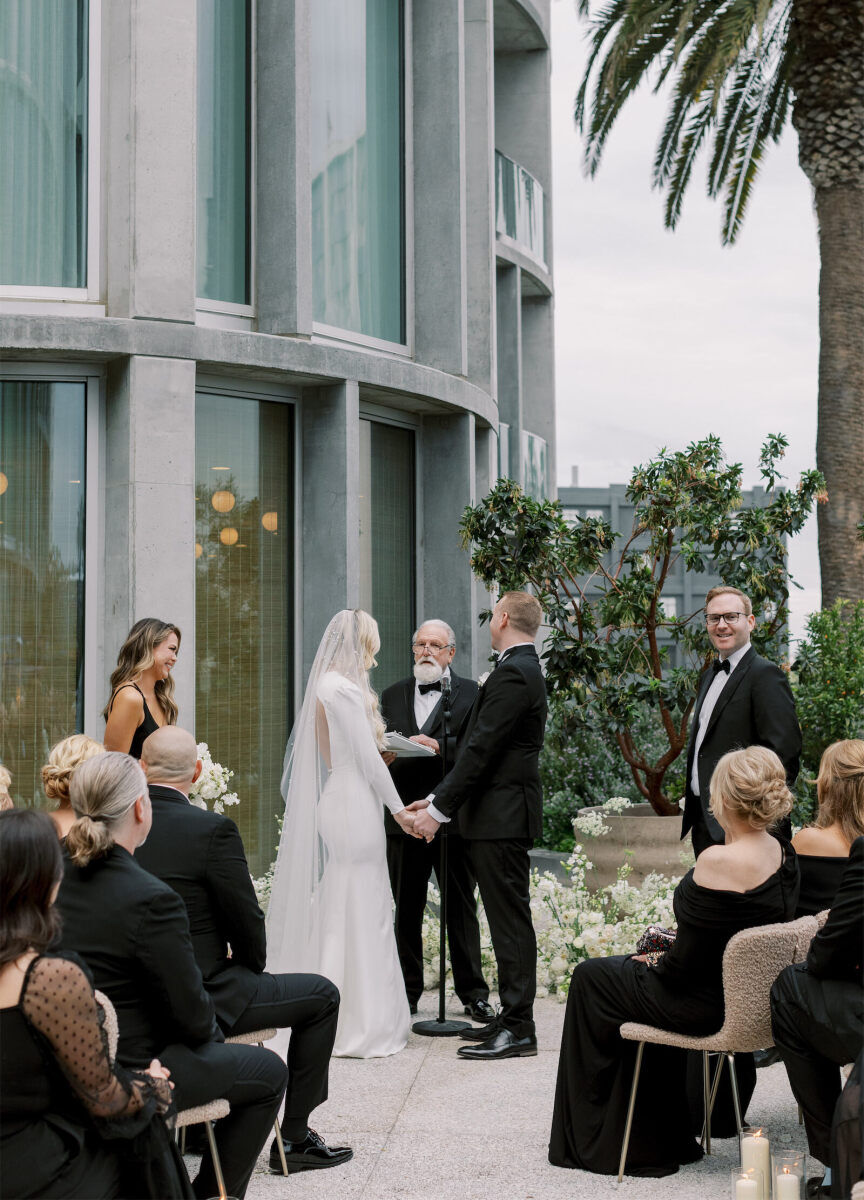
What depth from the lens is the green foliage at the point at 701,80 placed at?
15125 millimetres

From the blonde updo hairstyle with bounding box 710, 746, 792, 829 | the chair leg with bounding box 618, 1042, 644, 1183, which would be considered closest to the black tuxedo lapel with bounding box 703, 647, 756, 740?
the blonde updo hairstyle with bounding box 710, 746, 792, 829

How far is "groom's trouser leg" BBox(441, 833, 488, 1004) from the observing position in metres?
7.86

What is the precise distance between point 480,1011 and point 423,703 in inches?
73.8

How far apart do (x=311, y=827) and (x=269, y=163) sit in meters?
5.29

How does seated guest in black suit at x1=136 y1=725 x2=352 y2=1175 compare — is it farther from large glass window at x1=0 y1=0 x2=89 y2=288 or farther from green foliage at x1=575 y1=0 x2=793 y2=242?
green foliage at x1=575 y1=0 x2=793 y2=242

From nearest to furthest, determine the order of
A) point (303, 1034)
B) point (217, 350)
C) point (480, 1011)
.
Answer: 1. point (303, 1034)
2. point (480, 1011)
3. point (217, 350)

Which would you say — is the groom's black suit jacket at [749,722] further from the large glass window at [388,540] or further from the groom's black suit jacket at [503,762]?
the large glass window at [388,540]

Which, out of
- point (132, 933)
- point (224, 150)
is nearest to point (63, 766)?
point (132, 933)

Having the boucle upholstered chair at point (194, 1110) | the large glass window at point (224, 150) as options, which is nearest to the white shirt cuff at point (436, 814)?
the boucle upholstered chair at point (194, 1110)

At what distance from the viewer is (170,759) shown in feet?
16.3

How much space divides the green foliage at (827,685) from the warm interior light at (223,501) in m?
5.03

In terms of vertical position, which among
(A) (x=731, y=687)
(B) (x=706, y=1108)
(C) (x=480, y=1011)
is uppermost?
(A) (x=731, y=687)

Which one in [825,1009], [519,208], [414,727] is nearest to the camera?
[825,1009]

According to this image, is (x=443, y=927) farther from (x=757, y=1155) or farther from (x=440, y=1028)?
(x=757, y=1155)
